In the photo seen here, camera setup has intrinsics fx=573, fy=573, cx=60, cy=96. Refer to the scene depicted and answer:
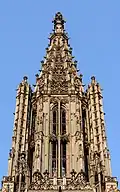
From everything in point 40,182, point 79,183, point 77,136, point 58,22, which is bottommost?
point 79,183

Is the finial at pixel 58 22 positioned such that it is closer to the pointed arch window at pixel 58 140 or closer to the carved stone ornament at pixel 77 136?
the pointed arch window at pixel 58 140

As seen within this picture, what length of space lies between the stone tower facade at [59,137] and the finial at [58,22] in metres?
9.50

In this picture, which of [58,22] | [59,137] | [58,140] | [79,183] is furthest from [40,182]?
[58,22]

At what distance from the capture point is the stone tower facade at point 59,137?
38406 millimetres

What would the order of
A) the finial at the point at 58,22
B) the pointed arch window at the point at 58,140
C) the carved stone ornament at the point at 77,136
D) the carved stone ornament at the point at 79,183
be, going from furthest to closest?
the finial at the point at 58,22 → the carved stone ornament at the point at 77,136 → the pointed arch window at the point at 58,140 → the carved stone ornament at the point at 79,183

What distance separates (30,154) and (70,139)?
3.20 meters

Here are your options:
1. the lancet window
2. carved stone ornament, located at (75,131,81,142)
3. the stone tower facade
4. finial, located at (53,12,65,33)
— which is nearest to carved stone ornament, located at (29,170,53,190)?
the stone tower facade

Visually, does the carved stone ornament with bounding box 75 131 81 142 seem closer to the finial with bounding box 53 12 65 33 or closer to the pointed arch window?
the pointed arch window

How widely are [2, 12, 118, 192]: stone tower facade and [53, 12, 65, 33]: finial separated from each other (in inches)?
374

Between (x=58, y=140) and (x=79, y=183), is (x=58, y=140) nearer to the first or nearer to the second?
(x=58, y=140)

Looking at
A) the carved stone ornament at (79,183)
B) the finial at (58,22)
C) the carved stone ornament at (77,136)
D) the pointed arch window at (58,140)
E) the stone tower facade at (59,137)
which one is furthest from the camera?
the finial at (58,22)

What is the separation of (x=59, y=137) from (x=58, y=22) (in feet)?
73.1

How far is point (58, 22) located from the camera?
62.6 meters

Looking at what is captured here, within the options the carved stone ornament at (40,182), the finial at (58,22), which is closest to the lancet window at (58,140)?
the carved stone ornament at (40,182)
